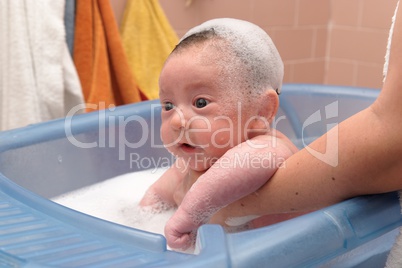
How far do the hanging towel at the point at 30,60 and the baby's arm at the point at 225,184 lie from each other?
0.66 m

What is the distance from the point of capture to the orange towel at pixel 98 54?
54.9 inches

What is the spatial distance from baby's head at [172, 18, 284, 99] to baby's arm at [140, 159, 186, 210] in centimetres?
27

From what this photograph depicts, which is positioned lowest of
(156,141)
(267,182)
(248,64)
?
(156,141)

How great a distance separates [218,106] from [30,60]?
2.16 feet

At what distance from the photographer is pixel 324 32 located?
1.96 metres

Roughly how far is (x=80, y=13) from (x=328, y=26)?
977mm

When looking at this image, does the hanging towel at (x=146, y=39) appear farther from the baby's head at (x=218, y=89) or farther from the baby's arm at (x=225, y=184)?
the baby's arm at (x=225, y=184)

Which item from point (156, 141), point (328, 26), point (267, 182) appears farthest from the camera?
point (328, 26)

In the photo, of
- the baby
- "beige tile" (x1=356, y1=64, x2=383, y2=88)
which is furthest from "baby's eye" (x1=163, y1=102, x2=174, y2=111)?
"beige tile" (x1=356, y1=64, x2=383, y2=88)

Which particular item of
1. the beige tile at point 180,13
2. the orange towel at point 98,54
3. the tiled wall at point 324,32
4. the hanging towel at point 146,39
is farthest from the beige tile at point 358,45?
the orange towel at point 98,54

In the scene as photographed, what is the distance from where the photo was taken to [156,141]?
50.5 inches

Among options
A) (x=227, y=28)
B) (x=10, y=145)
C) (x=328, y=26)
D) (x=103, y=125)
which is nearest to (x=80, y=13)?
(x=103, y=125)

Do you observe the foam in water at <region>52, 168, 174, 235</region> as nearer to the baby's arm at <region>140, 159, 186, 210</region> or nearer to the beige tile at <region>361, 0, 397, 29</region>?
the baby's arm at <region>140, 159, 186, 210</region>

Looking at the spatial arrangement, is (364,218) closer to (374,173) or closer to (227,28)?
(374,173)
